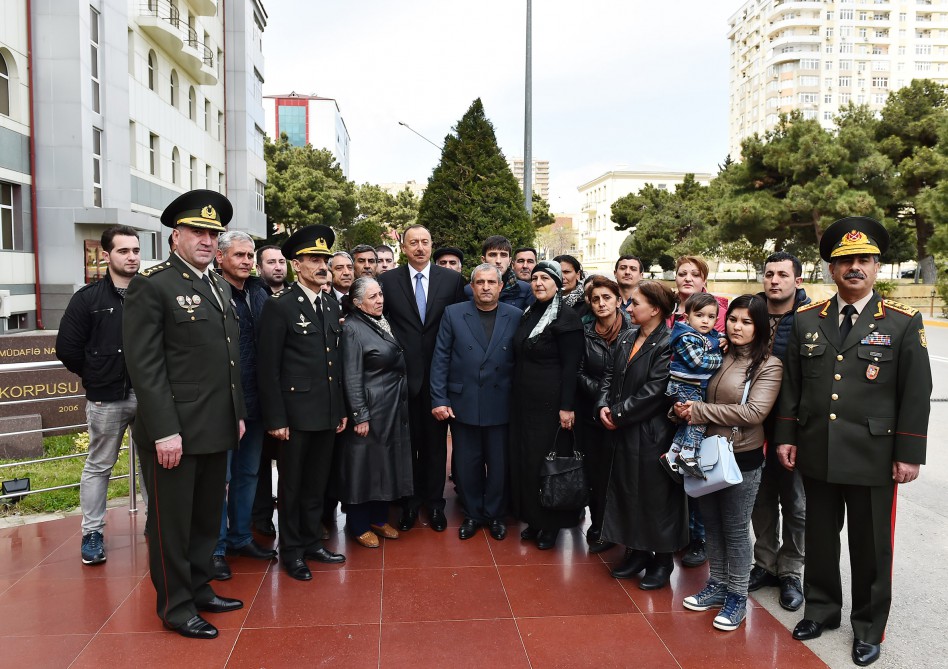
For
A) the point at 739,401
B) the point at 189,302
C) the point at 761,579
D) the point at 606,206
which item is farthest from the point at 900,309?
the point at 606,206

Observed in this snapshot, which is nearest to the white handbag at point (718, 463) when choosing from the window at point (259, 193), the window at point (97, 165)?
the window at point (97, 165)

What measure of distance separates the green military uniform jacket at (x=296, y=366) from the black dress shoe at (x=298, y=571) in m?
0.84

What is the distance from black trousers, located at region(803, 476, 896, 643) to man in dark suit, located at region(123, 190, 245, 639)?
10.2ft

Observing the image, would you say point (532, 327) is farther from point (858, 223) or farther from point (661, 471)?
point (858, 223)

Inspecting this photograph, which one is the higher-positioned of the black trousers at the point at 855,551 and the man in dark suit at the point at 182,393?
the man in dark suit at the point at 182,393

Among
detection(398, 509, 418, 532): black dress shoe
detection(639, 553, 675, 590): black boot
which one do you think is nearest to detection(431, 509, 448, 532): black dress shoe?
detection(398, 509, 418, 532): black dress shoe

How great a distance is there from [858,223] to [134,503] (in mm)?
5101

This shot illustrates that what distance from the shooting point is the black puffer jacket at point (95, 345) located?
4.02 meters

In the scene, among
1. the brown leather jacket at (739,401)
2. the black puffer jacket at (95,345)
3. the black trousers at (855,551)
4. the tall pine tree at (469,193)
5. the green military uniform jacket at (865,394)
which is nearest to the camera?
the green military uniform jacket at (865,394)

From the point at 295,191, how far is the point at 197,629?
3675 cm

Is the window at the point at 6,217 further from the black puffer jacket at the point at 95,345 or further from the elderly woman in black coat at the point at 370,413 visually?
the elderly woman in black coat at the point at 370,413

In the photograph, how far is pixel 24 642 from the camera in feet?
10.8

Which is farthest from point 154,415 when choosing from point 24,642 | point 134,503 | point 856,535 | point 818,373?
point 856,535

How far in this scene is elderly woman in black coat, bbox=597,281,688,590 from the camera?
3883 millimetres
